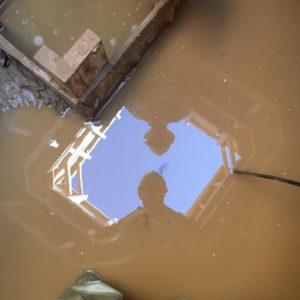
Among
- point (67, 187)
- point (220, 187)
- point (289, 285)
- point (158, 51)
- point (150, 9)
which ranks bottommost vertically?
point (67, 187)

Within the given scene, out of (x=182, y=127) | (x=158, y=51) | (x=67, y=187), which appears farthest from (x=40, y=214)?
(x=158, y=51)

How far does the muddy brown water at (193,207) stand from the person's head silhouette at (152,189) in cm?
2

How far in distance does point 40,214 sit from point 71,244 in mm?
254

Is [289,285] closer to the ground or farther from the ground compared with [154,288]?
farther from the ground

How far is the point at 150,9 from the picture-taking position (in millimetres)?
2863

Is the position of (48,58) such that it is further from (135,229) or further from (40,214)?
(135,229)

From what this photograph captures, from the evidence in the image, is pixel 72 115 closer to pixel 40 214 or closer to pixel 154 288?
pixel 40 214

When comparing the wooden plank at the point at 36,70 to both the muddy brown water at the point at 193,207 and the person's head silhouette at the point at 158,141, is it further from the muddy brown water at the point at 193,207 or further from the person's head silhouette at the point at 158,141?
the person's head silhouette at the point at 158,141

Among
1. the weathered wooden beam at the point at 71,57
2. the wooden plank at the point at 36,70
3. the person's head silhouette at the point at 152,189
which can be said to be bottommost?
the person's head silhouette at the point at 152,189

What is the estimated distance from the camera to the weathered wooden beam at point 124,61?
260 cm

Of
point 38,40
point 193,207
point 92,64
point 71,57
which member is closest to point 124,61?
point 92,64

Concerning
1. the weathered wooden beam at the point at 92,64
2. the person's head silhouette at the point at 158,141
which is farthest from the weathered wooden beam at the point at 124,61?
the person's head silhouette at the point at 158,141

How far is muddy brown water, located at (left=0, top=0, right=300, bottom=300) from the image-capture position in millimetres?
2697

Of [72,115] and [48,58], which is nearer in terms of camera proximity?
[48,58]
